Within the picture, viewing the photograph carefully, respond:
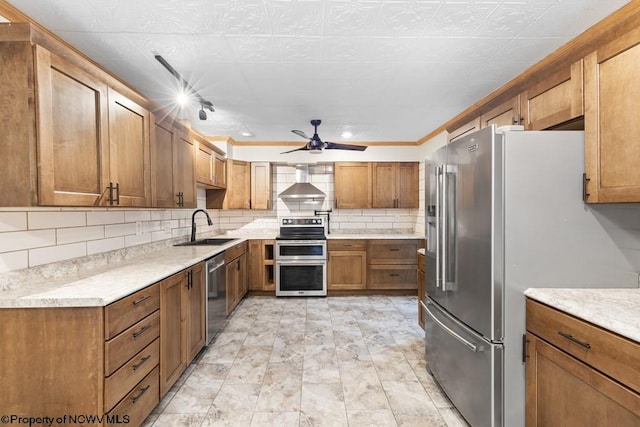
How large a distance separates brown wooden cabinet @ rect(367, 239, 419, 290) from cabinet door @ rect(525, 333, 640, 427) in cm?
297

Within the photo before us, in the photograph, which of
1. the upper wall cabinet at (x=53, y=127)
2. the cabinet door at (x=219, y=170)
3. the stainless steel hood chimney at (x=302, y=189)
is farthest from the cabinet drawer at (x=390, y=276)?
the upper wall cabinet at (x=53, y=127)

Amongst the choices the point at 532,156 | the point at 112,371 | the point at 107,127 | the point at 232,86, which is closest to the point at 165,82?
the point at 232,86

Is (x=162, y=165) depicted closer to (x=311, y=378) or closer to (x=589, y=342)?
(x=311, y=378)

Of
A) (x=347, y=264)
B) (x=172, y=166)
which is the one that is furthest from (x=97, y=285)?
(x=347, y=264)

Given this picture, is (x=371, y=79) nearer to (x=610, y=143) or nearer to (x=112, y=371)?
(x=610, y=143)

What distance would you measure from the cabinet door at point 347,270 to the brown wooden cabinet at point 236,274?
125 centimetres

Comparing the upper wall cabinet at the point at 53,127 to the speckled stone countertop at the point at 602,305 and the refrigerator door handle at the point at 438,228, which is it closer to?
the refrigerator door handle at the point at 438,228

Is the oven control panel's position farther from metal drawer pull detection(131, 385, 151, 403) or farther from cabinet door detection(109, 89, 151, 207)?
metal drawer pull detection(131, 385, 151, 403)

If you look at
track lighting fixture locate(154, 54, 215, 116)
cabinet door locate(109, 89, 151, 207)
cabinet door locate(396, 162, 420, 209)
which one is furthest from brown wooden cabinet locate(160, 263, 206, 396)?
cabinet door locate(396, 162, 420, 209)

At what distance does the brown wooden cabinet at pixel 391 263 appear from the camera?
14.8 ft

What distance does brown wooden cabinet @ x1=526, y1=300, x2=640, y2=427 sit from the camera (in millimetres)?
1067

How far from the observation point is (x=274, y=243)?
447 cm

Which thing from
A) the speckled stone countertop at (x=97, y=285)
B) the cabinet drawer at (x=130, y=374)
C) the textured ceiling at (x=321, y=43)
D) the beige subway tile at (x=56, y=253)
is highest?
the textured ceiling at (x=321, y=43)

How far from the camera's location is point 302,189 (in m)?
4.80
